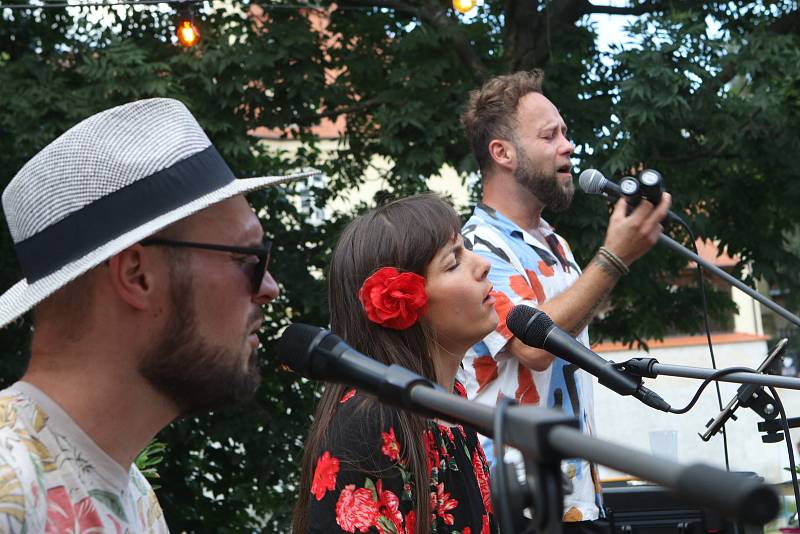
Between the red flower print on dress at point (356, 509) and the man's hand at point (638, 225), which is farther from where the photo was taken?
the man's hand at point (638, 225)

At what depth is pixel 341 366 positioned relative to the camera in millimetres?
1494

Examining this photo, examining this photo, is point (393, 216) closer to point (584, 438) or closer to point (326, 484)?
point (326, 484)

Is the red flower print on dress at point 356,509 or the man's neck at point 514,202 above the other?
the man's neck at point 514,202

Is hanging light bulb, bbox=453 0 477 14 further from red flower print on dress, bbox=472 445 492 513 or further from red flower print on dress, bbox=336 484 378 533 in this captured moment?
red flower print on dress, bbox=336 484 378 533

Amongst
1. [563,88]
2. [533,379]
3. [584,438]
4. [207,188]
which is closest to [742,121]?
[563,88]

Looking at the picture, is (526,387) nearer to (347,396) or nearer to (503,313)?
(503,313)

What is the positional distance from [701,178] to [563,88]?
163cm

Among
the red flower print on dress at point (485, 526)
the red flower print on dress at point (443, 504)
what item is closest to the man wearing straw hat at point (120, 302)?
the red flower print on dress at point (443, 504)

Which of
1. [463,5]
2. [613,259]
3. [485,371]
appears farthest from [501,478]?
[463,5]

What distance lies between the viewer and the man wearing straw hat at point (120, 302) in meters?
1.61

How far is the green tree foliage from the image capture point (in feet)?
22.1

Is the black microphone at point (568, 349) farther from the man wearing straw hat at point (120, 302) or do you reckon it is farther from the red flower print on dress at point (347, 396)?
the man wearing straw hat at point (120, 302)

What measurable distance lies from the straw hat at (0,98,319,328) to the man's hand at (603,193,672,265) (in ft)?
6.07

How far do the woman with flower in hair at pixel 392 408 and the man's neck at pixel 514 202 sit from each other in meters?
0.86
